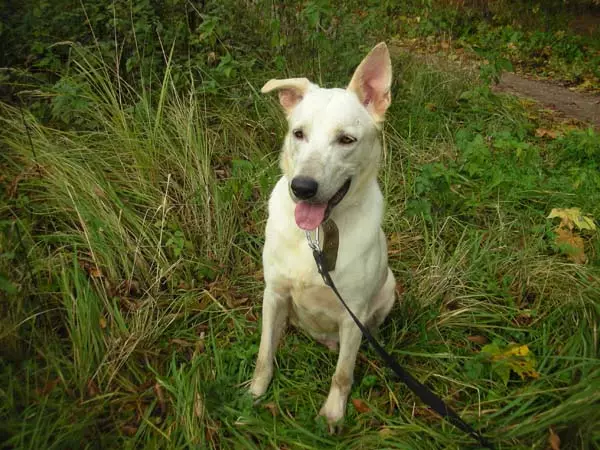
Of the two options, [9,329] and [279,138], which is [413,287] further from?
[9,329]

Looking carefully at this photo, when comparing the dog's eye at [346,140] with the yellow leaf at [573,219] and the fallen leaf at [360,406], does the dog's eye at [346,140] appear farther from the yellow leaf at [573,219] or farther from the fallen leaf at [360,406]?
the yellow leaf at [573,219]

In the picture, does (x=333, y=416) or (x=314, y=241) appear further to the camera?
(x=333, y=416)

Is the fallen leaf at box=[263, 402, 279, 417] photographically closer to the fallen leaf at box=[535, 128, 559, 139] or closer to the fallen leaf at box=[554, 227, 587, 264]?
the fallen leaf at box=[554, 227, 587, 264]

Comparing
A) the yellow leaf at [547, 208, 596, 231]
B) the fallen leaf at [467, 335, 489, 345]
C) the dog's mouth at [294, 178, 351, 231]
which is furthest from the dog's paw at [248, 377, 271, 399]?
the yellow leaf at [547, 208, 596, 231]

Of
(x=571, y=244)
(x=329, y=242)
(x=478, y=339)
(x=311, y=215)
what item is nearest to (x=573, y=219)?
(x=571, y=244)

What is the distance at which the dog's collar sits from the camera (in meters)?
2.15

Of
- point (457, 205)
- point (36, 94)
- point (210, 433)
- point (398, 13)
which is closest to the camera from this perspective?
point (210, 433)

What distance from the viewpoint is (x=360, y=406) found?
8.13 ft

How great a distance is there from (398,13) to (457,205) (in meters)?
7.78

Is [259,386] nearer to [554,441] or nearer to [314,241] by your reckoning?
[314,241]

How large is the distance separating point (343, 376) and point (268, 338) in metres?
0.43

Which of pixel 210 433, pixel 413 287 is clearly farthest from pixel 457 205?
pixel 210 433

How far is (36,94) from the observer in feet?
11.3

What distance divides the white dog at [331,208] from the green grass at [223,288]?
0.32m
